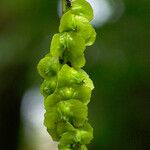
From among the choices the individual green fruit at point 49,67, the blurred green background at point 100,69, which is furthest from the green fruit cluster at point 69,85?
the blurred green background at point 100,69

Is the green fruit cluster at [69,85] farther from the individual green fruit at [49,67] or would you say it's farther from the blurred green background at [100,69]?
the blurred green background at [100,69]

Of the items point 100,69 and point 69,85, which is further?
point 100,69

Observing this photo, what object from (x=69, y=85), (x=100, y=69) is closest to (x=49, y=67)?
(x=69, y=85)

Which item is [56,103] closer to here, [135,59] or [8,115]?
Result: [8,115]

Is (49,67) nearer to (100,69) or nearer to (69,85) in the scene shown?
(69,85)

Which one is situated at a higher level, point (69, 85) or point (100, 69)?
point (100, 69)

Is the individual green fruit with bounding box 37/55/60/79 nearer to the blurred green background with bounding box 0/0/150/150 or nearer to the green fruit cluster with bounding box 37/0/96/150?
the green fruit cluster with bounding box 37/0/96/150

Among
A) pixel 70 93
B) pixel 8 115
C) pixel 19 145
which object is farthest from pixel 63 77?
pixel 19 145
